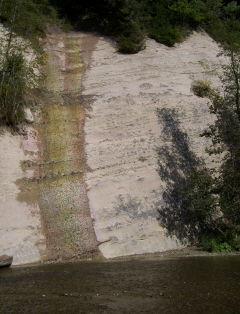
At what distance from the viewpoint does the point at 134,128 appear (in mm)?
15039

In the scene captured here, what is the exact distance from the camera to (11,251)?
1017 centimetres

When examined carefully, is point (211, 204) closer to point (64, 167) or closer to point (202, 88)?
point (64, 167)

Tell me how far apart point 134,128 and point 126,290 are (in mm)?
10090

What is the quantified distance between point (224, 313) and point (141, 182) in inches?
350

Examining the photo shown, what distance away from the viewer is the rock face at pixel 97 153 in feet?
36.6

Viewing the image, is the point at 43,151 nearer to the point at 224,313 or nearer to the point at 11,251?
the point at 11,251

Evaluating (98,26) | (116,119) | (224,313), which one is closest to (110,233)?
(116,119)

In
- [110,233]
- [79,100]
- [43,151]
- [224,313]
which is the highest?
[224,313]

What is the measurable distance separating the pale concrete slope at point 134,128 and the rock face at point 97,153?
0.13ft

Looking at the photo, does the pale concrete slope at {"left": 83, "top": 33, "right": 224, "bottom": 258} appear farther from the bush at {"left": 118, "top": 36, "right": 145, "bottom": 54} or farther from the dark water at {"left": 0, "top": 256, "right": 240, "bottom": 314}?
the dark water at {"left": 0, "top": 256, "right": 240, "bottom": 314}

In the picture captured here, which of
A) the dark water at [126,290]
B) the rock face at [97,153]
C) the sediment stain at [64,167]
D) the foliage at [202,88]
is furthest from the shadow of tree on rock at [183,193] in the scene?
the dark water at [126,290]

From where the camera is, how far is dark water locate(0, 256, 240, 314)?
4.56 metres

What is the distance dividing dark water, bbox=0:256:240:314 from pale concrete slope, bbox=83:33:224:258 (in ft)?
12.3

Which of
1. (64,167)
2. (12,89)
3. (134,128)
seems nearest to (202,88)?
(134,128)
